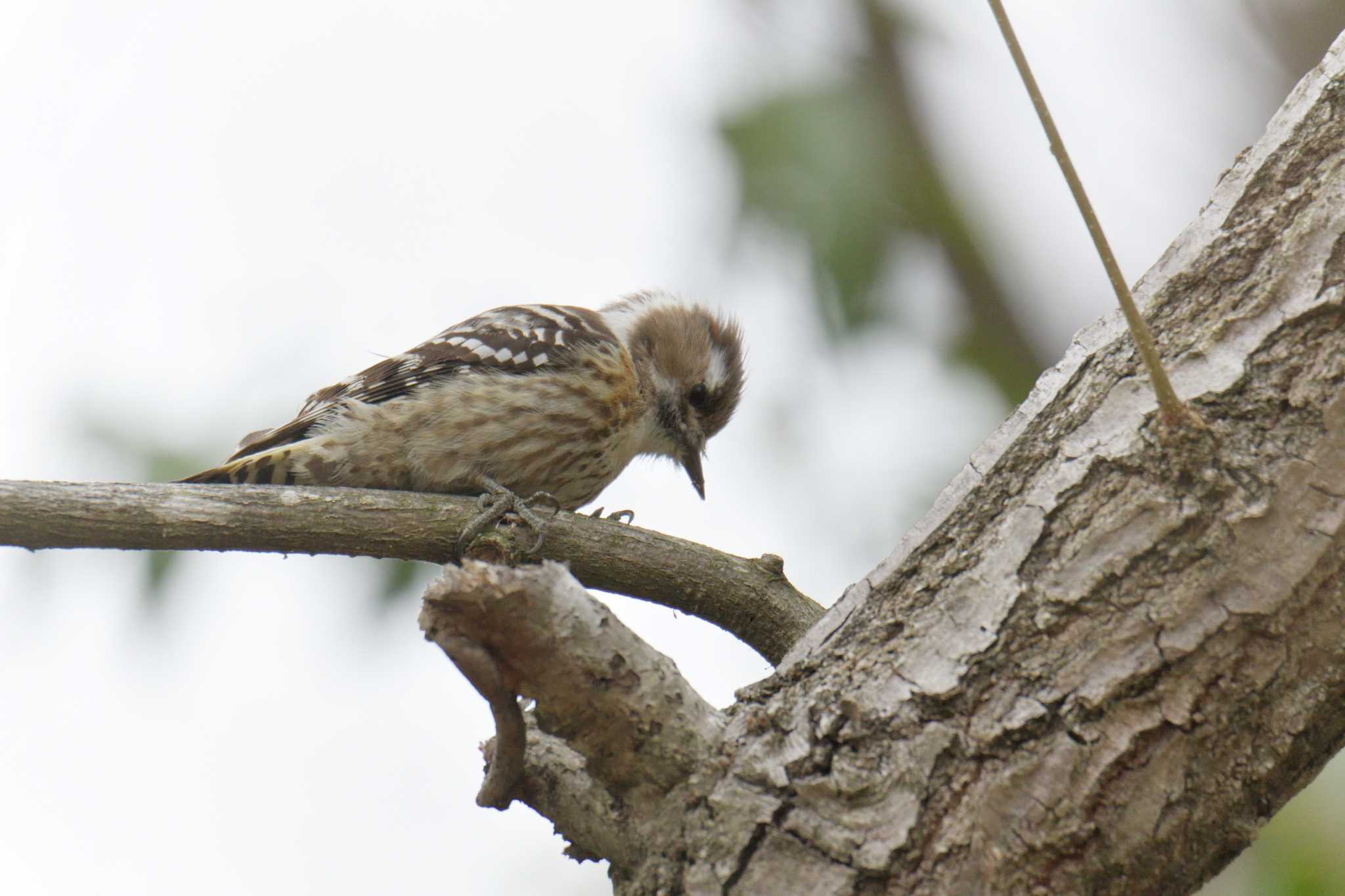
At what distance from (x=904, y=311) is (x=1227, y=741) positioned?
2.51 meters

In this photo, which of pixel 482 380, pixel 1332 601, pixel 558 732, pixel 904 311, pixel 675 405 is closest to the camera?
pixel 1332 601

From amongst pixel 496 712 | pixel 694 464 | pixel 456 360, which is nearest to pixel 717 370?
pixel 694 464

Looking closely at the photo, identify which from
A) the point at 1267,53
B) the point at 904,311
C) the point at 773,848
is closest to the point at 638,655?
the point at 773,848

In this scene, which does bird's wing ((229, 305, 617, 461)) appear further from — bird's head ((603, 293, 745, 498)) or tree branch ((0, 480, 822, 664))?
tree branch ((0, 480, 822, 664))

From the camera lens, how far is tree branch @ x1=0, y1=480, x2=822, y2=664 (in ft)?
9.15

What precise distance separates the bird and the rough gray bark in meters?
1.82

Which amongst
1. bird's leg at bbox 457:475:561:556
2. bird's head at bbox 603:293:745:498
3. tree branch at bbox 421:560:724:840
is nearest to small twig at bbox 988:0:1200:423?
tree branch at bbox 421:560:724:840

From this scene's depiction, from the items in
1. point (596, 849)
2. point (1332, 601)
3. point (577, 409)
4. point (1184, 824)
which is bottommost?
point (1184, 824)

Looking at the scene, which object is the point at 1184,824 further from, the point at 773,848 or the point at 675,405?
the point at 675,405

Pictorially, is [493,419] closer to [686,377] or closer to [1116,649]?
[686,377]

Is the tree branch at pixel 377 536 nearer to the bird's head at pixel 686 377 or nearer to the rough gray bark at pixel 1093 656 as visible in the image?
the rough gray bark at pixel 1093 656

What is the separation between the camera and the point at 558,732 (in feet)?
6.84

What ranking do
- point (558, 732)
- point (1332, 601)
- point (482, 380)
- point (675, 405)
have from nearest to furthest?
point (1332, 601), point (558, 732), point (482, 380), point (675, 405)

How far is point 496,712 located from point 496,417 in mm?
2467
